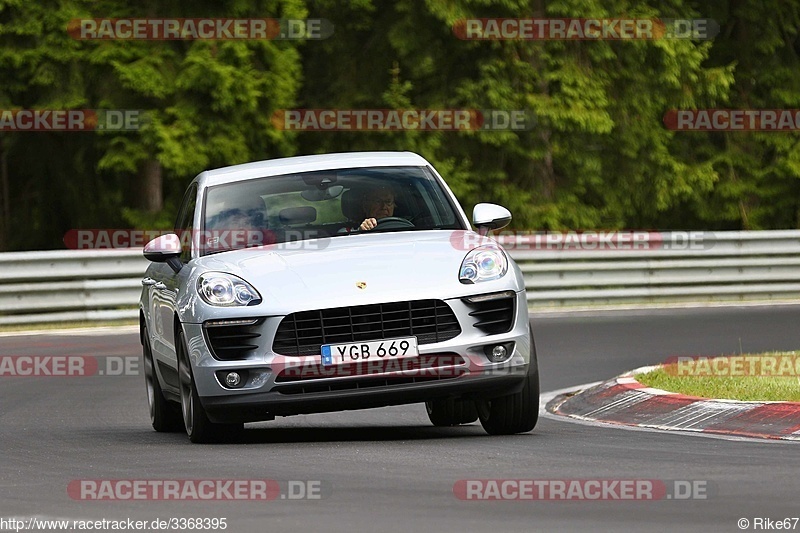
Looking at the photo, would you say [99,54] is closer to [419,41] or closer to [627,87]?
[419,41]

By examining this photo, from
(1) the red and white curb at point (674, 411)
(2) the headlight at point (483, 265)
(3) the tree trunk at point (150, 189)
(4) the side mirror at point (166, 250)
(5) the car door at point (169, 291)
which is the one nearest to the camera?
(2) the headlight at point (483, 265)

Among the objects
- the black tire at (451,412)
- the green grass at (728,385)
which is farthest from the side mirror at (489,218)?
the green grass at (728,385)

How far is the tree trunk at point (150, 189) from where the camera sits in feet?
102

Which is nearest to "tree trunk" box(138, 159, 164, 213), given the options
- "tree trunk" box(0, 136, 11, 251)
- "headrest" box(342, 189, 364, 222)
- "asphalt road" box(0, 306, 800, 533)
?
"tree trunk" box(0, 136, 11, 251)

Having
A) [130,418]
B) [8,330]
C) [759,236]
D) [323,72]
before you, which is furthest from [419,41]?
[130,418]

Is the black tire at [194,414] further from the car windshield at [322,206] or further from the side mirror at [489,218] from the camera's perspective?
the side mirror at [489,218]

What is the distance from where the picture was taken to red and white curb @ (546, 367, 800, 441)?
394 inches

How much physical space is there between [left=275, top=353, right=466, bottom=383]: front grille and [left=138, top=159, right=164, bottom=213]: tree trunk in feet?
71.1

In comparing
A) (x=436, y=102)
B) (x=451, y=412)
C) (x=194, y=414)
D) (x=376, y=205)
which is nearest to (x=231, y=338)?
(x=194, y=414)

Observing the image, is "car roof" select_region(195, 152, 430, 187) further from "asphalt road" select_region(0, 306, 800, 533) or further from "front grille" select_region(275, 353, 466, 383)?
"front grille" select_region(275, 353, 466, 383)

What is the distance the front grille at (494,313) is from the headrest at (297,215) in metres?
1.35

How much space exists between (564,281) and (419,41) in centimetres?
1018

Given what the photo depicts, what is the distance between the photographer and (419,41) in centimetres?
3172

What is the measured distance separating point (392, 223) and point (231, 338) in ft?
4.72
